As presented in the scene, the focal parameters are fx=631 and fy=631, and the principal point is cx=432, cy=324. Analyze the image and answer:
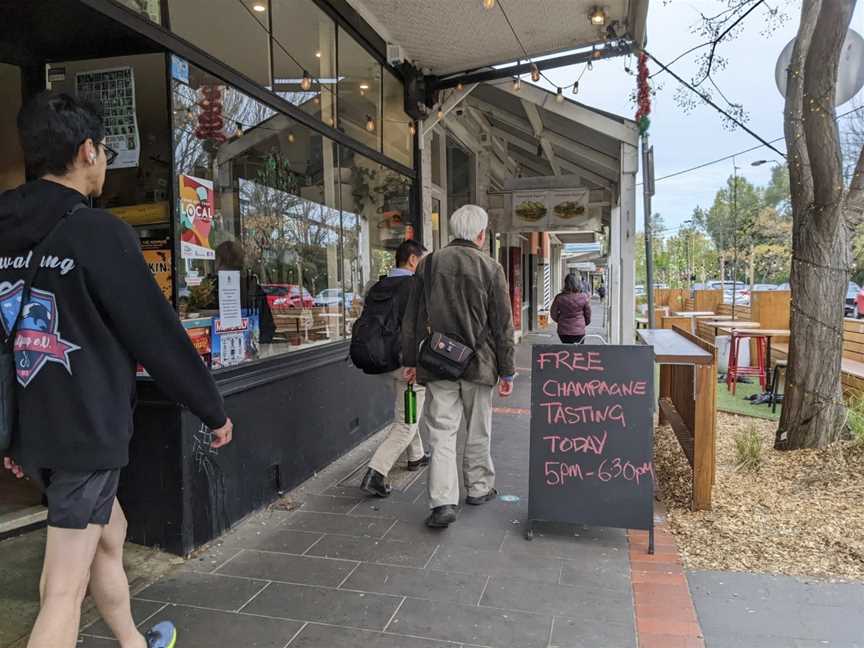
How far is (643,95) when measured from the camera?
6.29 metres

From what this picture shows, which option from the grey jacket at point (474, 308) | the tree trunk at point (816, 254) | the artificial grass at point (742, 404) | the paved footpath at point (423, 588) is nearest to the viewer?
the paved footpath at point (423, 588)

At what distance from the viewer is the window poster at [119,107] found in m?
3.32

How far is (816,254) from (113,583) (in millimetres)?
4666

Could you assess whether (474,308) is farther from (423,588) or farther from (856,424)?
(856,424)

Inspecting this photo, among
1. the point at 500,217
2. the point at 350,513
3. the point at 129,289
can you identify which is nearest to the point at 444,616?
the point at 350,513

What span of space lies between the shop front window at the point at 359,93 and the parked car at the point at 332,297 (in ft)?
4.64

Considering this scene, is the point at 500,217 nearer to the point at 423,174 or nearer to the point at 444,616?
the point at 423,174

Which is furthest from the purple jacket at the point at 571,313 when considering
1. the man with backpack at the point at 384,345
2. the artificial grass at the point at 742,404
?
the man with backpack at the point at 384,345

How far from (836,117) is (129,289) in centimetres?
467

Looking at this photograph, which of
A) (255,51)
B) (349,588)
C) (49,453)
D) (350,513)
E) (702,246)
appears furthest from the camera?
(702,246)

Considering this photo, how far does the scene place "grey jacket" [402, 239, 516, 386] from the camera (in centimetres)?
371

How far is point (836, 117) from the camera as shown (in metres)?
4.36

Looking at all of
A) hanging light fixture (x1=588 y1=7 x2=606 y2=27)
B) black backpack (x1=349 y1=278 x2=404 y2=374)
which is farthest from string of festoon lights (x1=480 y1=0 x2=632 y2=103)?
black backpack (x1=349 y1=278 x2=404 y2=374)

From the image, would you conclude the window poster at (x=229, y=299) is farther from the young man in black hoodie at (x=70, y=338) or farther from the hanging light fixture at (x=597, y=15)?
the hanging light fixture at (x=597, y=15)
